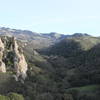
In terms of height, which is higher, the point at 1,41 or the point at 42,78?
the point at 1,41

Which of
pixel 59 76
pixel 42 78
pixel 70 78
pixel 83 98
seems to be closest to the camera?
pixel 83 98

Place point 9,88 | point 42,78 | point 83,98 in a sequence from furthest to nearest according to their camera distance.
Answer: point 42,78 < point 9,88 < point 83,98

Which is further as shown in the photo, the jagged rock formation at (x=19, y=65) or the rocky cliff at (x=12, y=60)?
the jagged rock formation at (x=19, y=65)

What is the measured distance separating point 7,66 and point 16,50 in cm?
1384

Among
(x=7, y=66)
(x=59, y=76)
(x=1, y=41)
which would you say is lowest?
(x=59, y=76)

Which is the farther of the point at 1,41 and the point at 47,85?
the point at 1,41

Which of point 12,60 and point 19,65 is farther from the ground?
point 12,60

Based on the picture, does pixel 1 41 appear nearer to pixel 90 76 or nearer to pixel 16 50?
pixel 16 50

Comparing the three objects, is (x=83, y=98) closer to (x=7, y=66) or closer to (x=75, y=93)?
(x=75, y=93)

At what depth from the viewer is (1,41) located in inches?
5748

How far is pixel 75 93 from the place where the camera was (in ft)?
362

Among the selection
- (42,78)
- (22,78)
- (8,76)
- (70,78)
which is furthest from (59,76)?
(8,76)

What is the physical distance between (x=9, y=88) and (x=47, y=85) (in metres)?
22.2

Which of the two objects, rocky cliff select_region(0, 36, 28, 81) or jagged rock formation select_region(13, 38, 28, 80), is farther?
jagged rock formation select_region(13, 38, 28, 80)
